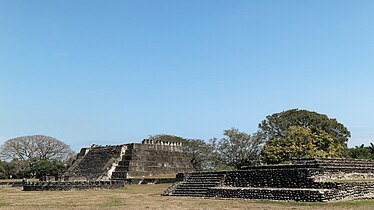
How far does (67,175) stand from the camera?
131 ft

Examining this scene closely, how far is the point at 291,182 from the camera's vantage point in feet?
56.2

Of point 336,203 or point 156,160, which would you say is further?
point 156,160

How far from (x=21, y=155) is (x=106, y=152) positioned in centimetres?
2258

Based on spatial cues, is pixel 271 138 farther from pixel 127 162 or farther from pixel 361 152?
pixel 127 162

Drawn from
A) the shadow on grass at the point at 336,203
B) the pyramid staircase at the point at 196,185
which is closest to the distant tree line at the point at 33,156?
the pyramid staircase at the point at 196,185

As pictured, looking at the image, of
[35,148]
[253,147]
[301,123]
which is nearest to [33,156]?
[35,148]

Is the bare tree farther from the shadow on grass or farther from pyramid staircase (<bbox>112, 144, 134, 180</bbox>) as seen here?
the shadow on grass

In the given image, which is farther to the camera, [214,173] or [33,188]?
[33,188]

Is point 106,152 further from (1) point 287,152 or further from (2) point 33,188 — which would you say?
(1) point 287,152

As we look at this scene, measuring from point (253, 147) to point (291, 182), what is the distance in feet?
85.6

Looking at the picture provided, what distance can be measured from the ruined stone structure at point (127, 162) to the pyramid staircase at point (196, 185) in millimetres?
16661

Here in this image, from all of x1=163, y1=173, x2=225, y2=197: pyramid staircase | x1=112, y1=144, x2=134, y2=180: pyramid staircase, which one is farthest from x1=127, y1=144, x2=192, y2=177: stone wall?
x1=163, y1=173, x2=225, y2=197: pyramid staircase

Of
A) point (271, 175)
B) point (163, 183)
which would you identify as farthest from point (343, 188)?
point (163, 183)

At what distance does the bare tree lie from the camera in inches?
2297
